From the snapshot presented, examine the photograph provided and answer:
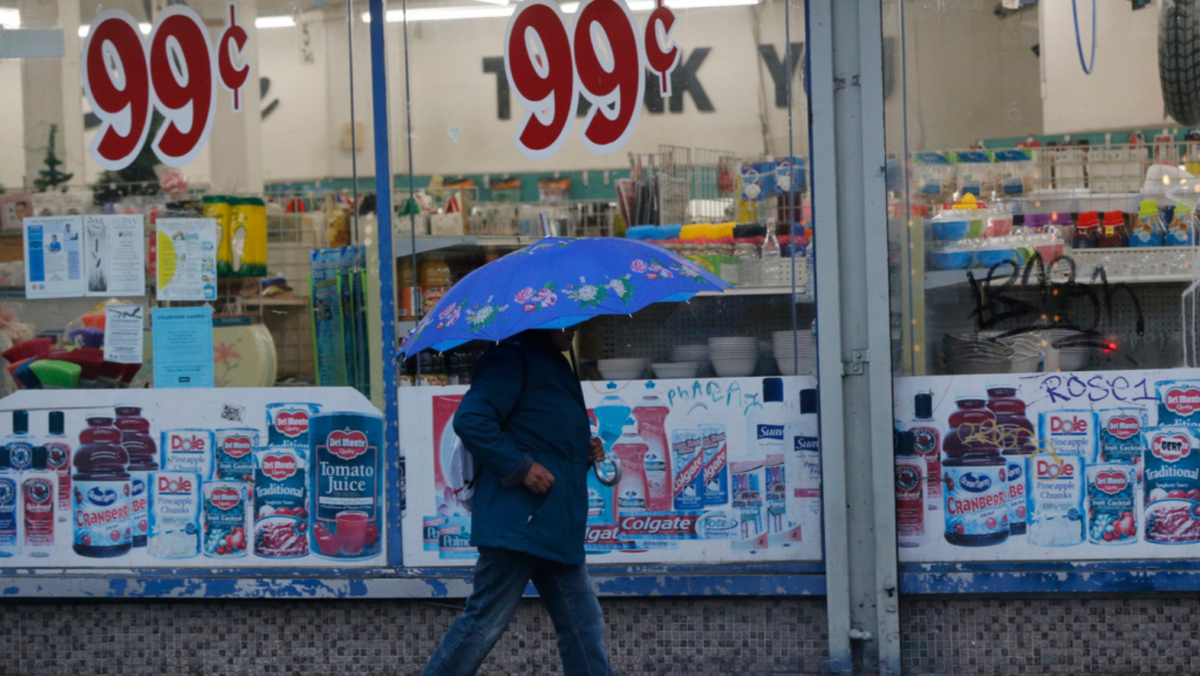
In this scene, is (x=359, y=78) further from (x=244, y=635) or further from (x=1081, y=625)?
(x=1081, y=625)

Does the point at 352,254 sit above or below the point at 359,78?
below

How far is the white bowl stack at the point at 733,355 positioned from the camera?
4922mm

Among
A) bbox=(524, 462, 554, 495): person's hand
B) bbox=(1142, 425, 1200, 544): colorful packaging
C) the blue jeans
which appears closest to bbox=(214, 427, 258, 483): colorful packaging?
the blue jeans

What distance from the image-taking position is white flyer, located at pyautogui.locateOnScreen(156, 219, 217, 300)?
5207 mm

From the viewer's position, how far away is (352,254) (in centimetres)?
514

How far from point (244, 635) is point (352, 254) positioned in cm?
177

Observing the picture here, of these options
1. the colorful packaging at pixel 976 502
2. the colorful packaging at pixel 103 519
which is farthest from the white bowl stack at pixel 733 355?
the colorful packaging at pixel 103 519

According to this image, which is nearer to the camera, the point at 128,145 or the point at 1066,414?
the point at 1066,414

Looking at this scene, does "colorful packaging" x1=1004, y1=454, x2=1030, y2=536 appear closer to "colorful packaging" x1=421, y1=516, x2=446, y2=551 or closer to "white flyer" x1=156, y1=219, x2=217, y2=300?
"colorful packaging" x1=421, y1=516, x2=446, y2=551

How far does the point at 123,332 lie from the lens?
5.23m

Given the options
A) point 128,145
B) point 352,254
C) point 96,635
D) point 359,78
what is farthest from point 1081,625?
point 128,145

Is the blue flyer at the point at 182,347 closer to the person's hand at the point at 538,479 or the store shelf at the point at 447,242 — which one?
the store shelf at the point at 447,242

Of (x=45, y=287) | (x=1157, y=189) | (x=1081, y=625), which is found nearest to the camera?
(x=1081, y=625)

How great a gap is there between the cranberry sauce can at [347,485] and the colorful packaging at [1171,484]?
3.27m
